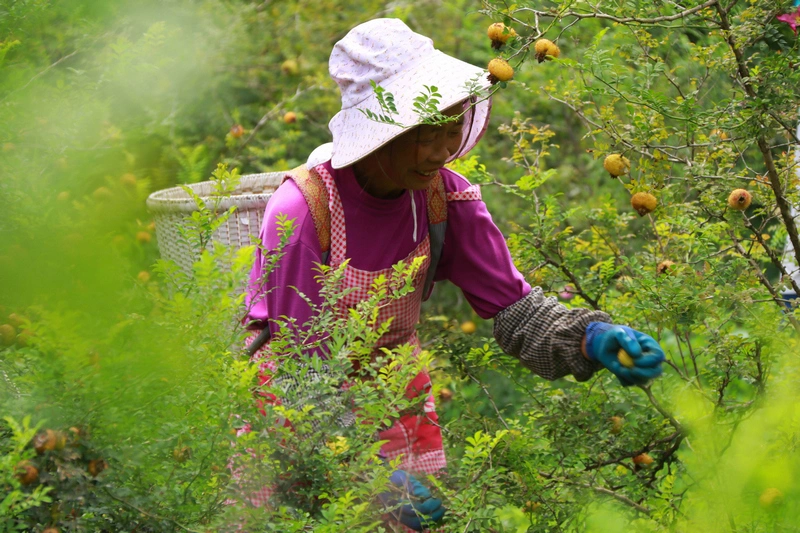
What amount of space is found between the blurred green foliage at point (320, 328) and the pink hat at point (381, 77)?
0.52ft

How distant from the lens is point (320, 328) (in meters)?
1.63

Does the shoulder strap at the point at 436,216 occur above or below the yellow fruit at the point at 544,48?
below

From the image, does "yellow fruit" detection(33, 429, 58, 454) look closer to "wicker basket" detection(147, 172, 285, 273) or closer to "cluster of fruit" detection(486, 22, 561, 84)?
"cluster of fruit" detection(486, 22, 561, 84)

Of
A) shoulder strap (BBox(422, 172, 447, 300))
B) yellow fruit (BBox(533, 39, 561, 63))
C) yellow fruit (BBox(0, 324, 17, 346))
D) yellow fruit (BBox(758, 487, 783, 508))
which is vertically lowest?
shoulder strap (BBox(422, 172, 447, 300))

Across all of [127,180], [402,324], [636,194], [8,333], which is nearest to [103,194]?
[127,180]

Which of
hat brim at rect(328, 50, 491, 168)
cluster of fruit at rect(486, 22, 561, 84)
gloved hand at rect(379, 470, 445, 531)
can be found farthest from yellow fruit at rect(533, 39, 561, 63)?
gloved hand at rect(379, 470, 445, 531)

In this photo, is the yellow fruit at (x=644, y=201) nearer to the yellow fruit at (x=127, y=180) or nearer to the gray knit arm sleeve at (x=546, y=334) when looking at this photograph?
the gray knit arm sleeve at (x=546, y=334)

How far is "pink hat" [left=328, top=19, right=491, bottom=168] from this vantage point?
1748mm

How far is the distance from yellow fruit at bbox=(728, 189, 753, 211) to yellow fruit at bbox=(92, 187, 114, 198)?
118 centimetres

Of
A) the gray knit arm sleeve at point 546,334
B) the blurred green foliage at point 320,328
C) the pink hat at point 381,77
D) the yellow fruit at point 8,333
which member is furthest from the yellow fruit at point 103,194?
the gray knit arm sleeve at point 546,334

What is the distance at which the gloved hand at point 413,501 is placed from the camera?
1.50m

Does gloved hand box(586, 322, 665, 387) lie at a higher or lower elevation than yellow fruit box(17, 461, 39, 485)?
lower

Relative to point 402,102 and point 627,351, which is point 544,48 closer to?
point 402,102

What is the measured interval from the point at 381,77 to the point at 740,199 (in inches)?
29.0
